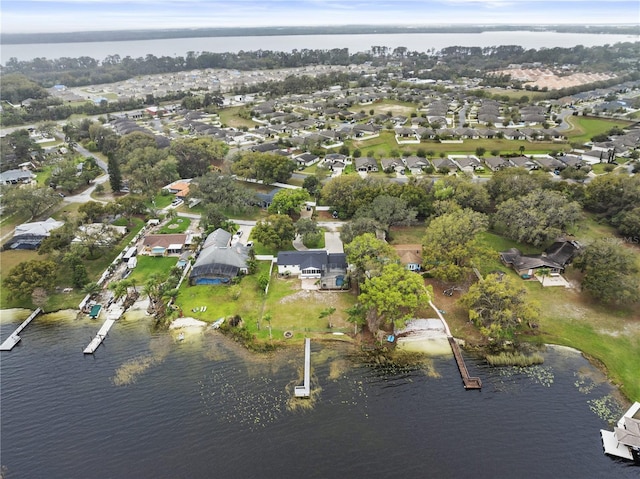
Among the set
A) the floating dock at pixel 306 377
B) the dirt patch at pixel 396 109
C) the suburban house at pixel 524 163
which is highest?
the dirt patch at pixel 396 109

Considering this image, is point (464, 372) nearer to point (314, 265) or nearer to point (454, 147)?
point (314, 265)

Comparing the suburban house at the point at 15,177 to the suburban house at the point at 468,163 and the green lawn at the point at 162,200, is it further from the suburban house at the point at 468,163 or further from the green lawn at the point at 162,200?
the suburban house at the point at 468,163

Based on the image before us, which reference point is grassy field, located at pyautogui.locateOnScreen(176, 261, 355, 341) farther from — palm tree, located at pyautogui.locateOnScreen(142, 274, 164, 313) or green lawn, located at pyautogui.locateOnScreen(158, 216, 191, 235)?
green lawn, located at pyautogui.locateOnScreen(158, 216, 191, 235)

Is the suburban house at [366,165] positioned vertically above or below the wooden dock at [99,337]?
above

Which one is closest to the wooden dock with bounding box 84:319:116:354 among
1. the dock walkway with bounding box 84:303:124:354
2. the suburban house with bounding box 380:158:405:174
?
the dock walkway with bounding box 84:303:124:354

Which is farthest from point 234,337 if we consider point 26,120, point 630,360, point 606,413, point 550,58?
point 550,58

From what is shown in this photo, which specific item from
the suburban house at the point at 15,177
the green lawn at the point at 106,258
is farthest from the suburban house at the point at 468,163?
the suburban house at the point at 15,177

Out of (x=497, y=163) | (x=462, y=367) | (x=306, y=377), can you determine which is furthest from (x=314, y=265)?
(x=497, y=163)
